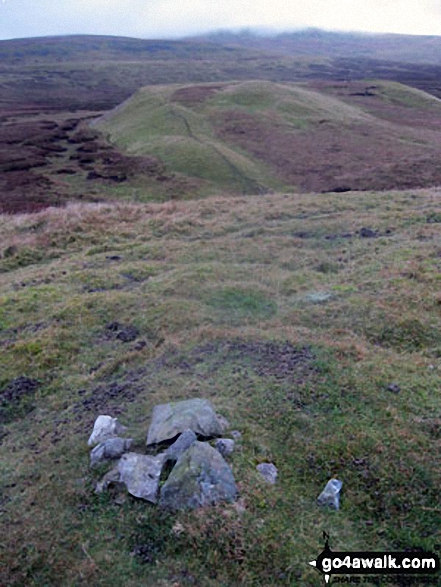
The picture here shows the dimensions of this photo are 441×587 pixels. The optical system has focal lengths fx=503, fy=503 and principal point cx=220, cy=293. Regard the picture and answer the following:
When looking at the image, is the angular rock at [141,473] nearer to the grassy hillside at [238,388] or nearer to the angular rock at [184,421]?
the grassy hillside at [238,388]

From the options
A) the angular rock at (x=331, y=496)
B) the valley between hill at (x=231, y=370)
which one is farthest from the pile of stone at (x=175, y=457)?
the angular rock at (x=331, y=496)

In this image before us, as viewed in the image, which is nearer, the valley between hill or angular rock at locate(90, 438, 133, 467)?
the valley between hill

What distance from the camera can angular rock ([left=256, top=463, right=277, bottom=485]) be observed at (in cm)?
659

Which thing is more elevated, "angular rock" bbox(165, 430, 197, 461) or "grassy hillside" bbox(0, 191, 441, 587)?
"angular rock" bbox(165, 430, 197, 461)

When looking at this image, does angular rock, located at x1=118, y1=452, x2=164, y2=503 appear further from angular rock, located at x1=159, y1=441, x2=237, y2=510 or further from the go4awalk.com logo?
the go4awalk.com logo

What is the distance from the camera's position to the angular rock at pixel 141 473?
626 centimetres

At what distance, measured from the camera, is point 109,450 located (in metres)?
7.15

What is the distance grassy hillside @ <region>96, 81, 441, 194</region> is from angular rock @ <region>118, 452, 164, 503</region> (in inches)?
1116

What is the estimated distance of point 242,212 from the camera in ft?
→ 75.2

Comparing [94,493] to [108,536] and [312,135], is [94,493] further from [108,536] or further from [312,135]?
[312,135]

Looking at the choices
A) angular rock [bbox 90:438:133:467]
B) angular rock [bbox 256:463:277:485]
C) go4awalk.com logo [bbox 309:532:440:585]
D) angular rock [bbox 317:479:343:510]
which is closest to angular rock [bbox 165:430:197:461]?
angular rock [bbox 90:438:133:467]

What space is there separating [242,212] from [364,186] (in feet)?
41.6

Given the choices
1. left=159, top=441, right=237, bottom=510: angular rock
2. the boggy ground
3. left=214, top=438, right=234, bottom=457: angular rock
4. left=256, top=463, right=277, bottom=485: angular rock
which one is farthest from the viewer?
the boggy ground

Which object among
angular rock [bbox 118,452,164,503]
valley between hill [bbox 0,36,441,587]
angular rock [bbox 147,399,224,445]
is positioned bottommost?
valley between hill [bbox 0,36,441,587]
